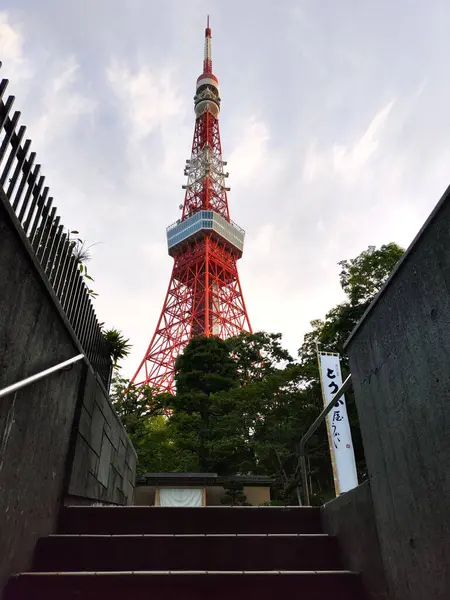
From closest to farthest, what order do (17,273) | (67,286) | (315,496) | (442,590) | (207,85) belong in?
(442,590)
(17,273)
(67,286)
(315,496)
(207,85)

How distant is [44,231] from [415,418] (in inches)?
91.7

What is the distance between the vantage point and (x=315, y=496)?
12836 millimetres

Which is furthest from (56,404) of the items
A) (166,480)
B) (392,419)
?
(166,480)

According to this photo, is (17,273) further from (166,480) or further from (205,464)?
(205,464)

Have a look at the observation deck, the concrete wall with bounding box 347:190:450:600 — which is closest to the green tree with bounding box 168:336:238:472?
the concrete wall with bounding box 347:190:450:600

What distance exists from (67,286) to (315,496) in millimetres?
12674

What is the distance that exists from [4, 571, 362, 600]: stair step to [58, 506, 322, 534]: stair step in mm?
588

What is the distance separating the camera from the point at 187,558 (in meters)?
2.05

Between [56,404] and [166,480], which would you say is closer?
[56,404]

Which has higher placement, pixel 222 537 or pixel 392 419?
pixel 392 419

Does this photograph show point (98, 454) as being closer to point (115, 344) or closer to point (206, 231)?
point (115, 344)

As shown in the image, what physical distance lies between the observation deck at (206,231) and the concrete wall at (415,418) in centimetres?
3346

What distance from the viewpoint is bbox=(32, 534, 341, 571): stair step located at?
2.03 metres

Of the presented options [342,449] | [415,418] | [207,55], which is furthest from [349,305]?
[207,55]
